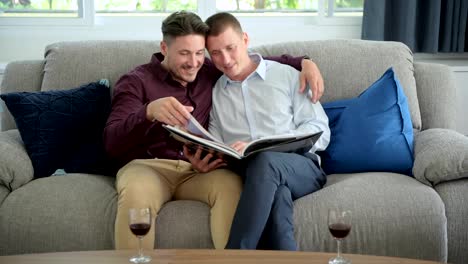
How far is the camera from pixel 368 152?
286cm

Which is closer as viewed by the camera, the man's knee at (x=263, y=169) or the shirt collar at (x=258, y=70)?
the man's knee at (x=263, y=169)

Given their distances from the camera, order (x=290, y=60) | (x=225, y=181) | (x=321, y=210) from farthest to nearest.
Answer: (x=290, y=60) → (x=225, y=181) → (x=321, y=210)

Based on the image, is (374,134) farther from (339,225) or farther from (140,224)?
(140,224)

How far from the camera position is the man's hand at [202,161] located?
8.38ft

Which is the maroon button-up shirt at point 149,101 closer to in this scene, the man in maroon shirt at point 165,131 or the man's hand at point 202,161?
the man in maroon shirt at point 165,131

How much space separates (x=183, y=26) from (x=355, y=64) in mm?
867

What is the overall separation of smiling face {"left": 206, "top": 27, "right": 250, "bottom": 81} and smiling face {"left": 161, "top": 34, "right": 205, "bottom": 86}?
5 centimetres

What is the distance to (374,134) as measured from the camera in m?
2.88

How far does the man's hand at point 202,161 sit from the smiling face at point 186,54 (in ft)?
1.19

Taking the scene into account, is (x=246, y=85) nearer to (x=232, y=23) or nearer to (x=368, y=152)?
(x=232, y=23)

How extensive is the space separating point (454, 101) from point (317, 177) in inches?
34.8

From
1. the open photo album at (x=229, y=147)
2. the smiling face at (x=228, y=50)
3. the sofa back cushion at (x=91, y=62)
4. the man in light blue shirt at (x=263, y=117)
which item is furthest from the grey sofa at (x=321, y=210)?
the smiling face at (x=228, y=50)

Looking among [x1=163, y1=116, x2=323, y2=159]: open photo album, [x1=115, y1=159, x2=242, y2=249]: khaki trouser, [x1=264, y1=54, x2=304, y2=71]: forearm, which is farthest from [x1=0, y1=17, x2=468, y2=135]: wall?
[x1=163, y1=116, x2=323, y2=159]: open photo album

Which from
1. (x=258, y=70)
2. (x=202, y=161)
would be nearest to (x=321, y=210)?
(x=202, y=161)
